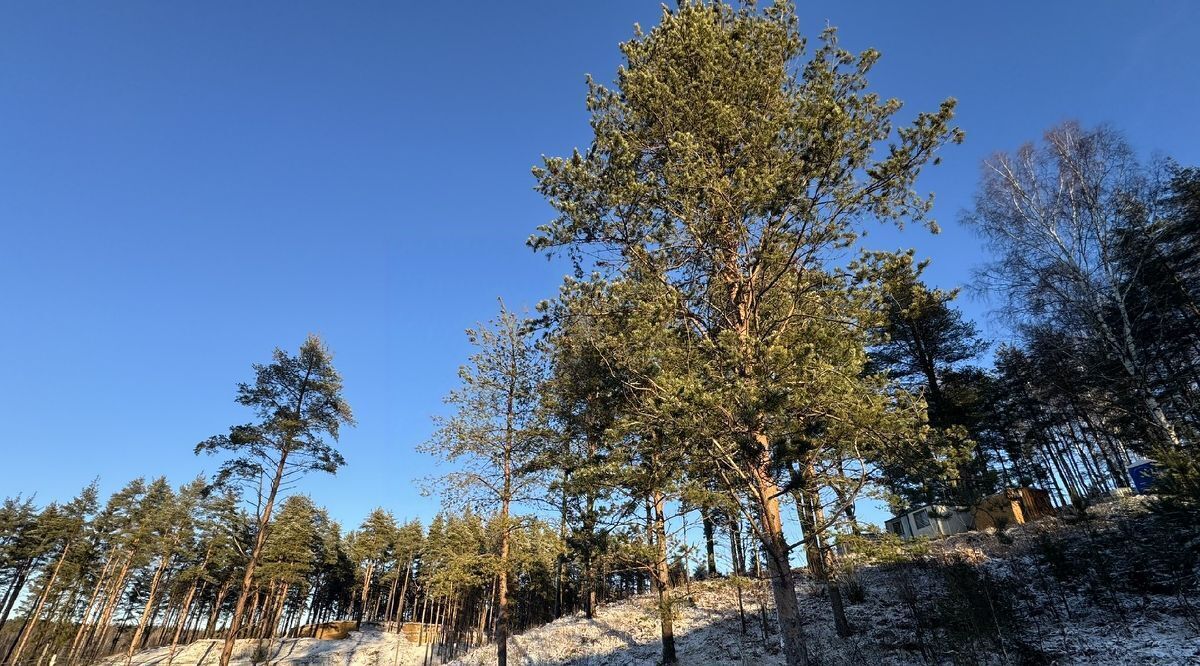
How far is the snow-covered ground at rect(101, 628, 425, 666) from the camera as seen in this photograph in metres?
34.7

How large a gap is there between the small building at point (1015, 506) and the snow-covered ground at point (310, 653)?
112ft

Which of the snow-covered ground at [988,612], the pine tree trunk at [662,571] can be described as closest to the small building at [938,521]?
the snow-covered ground at [988,612]

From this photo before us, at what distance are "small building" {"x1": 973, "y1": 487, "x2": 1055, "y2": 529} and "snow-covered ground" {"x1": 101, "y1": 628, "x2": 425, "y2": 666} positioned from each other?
Answer: 3403 cm

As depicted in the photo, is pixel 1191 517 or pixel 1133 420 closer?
pixel 1191 517

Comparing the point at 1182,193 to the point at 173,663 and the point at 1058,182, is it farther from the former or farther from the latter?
the point at 173,663

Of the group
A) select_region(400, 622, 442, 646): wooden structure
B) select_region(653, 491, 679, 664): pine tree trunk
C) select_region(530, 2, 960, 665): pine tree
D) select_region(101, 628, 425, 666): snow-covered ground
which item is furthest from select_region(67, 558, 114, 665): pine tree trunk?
select_region(530, 2, 960, 665): pine tree

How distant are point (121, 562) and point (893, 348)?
50775 mm

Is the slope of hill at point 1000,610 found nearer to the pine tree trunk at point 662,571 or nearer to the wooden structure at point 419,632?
the pine tree trunk at point 662,571

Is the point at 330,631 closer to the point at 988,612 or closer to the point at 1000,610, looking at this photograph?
the point at 988,612

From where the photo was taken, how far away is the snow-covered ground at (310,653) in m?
34.7

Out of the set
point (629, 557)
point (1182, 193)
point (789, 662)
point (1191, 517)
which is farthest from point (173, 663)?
point (1182, 193)

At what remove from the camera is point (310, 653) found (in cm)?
3638

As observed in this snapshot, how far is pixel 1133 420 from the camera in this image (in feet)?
60.0

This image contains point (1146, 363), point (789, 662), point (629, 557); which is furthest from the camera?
point (1146, 363)
